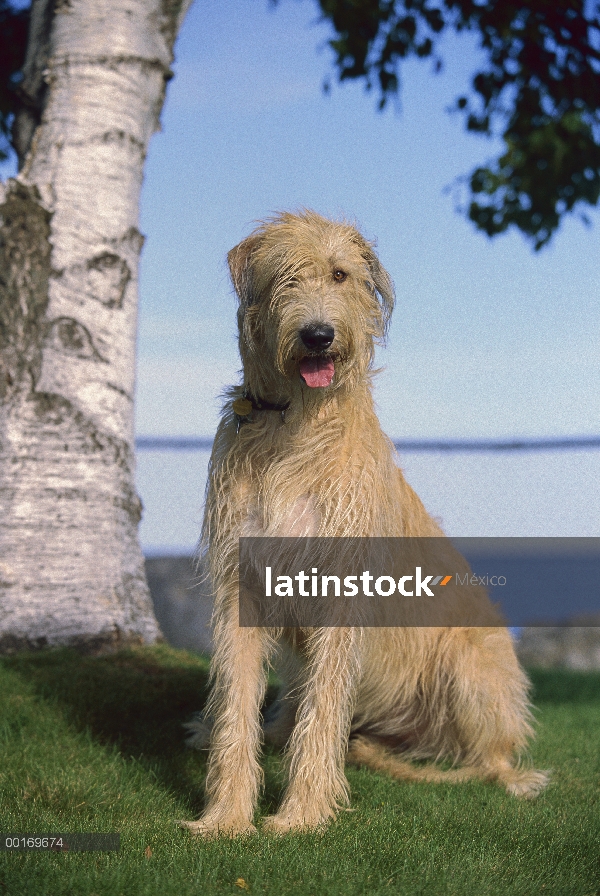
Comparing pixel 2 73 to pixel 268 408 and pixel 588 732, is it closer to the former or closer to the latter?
pixel 268 408

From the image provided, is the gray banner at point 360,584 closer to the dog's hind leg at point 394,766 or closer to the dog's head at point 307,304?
the dog's head at point 307,304

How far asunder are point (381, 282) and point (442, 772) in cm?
236

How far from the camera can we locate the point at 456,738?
4.22m

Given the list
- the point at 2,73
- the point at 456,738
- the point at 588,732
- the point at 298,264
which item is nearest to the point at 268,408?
the point at 298,264

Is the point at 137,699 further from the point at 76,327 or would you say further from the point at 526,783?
the point at 76,327

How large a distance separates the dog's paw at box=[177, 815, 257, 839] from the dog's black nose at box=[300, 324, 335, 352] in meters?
1.79

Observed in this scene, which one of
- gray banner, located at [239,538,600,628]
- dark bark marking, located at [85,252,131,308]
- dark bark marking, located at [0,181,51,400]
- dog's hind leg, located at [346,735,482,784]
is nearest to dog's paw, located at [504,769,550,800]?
dog's hind leg, located at [346,735,482,784]

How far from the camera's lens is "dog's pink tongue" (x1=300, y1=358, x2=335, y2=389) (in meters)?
3.22

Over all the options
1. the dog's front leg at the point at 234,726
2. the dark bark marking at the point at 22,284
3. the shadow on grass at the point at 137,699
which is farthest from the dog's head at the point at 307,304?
the dark bark marking at the point at 22,284

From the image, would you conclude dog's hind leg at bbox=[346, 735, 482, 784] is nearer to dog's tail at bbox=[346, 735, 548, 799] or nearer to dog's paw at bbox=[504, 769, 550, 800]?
dog's tail at bbox=[346, 735, 548, 799]

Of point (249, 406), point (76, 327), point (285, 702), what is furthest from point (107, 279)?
point (285, 702)

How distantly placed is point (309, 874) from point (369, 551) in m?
1.18

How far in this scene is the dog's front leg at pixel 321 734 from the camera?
328 centimetres

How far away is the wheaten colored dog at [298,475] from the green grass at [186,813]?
27cm
